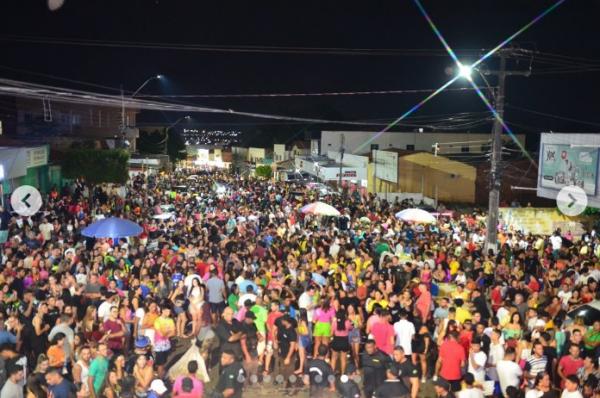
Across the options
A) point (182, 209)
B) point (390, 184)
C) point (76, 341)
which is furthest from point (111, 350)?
point (390, 184)

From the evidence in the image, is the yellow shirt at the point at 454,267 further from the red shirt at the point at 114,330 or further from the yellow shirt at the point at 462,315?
the red shirt at the point at 114,330

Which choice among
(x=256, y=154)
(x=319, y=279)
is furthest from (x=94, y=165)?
(x=256, y=154)

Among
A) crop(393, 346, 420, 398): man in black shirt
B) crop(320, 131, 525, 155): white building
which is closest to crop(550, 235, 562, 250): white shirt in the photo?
crop(393, 346, 420, 398): man in black shirt

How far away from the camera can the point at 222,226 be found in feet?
59.0

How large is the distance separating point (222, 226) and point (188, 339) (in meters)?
8.70

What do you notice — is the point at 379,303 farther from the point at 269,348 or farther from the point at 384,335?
the point at 269,348

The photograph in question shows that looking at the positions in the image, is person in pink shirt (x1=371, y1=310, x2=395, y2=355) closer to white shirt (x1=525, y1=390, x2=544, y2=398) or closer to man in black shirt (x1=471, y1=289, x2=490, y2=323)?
man in black shirt (x1=471, y1=289, x2=490, y2=323)

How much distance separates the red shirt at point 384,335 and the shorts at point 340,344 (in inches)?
19.8

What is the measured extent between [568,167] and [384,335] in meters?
13.2

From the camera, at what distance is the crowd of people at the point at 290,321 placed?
21.7 feet

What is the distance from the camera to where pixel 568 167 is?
18344mm

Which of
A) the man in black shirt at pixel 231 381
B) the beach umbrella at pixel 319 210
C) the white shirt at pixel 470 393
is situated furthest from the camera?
the beach umbrella at pixel 319 210

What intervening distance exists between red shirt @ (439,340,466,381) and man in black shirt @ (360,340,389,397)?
2.34 ft

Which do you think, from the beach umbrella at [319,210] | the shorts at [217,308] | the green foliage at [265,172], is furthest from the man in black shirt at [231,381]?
the green foliage at [265,172]
